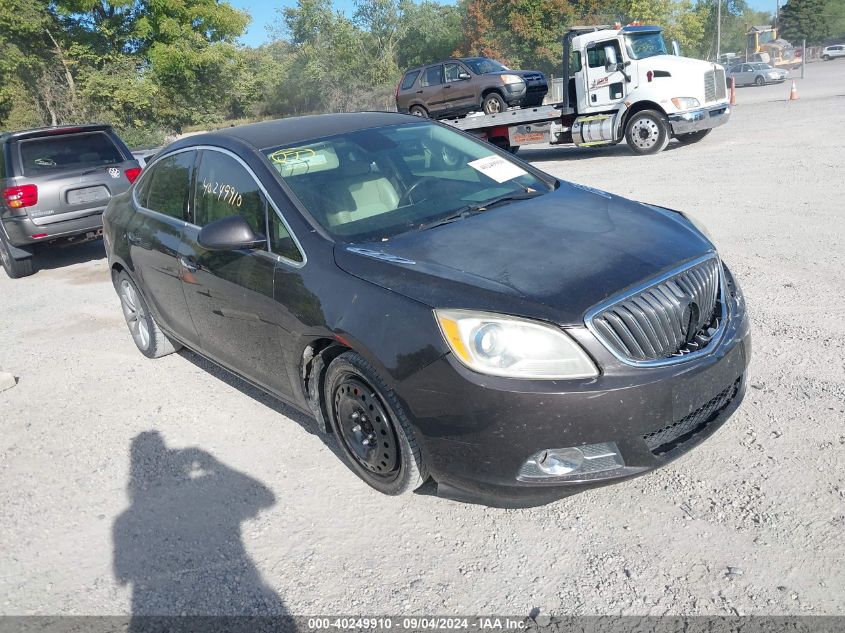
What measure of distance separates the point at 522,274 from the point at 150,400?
10.1 ft

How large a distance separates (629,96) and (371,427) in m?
13.1

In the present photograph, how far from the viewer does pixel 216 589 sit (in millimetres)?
2887

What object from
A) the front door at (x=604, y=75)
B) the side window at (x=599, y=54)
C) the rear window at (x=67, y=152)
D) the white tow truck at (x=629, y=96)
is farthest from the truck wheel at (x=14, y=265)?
the side window at (x=599, y=54)

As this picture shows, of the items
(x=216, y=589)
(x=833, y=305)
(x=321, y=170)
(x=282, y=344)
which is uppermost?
(x=321, y=170)

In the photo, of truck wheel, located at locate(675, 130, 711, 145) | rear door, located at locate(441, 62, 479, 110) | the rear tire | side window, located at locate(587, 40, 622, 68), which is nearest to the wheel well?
the rear tire

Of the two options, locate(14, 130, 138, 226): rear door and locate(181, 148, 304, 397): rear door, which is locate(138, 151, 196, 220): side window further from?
locate(14, 130, 138, 226): rear door

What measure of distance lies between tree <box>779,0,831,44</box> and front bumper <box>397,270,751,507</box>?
94.1 meters

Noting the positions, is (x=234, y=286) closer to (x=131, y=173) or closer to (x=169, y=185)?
(x=169, y=185)

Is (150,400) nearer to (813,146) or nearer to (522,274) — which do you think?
(522,274)

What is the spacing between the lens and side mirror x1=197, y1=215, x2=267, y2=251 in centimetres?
348

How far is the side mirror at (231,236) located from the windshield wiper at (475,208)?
0.83 meters

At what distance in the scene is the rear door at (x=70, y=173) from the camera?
874cm

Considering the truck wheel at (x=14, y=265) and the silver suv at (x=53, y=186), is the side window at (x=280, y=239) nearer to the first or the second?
the silver suv at (x=53, y=186)

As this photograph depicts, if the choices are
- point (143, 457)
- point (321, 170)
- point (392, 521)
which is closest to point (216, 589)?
point (392, 521)
